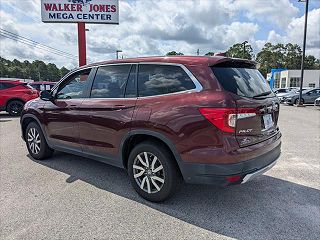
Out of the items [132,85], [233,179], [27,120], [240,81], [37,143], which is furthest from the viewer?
[27,120]

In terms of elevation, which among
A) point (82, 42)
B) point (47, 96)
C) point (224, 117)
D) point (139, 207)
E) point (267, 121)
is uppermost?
point (82, 42)

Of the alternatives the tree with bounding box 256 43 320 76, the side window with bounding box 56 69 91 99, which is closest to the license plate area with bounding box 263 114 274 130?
the side window with bounding box 56 69 91 99

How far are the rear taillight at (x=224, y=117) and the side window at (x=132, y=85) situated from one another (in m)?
1.14

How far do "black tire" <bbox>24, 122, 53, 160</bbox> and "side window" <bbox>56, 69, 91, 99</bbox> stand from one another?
3.09 feet

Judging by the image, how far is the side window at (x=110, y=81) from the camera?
13.0 ft

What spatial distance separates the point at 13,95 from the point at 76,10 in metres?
6.74

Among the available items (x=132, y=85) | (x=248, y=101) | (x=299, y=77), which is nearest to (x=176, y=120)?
(x=248, y=101)

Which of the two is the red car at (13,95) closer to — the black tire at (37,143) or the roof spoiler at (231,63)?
the black tire at (37,143)

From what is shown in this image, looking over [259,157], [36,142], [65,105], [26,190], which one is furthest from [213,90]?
[36,142]

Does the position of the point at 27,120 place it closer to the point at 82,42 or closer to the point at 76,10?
the point at 82,42

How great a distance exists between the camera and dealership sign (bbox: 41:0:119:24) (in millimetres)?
16578

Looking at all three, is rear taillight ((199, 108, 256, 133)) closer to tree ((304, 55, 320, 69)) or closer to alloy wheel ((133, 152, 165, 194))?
alloy wheel ((133, 152, 165, 194))

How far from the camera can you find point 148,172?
363 cm

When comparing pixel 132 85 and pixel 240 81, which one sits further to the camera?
pixel 132 85
